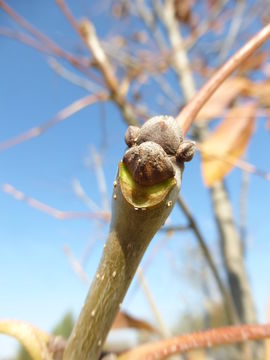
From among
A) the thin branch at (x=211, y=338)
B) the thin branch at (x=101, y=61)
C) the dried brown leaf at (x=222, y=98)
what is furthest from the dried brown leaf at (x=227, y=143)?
the thin branch at (x=211, y=338)

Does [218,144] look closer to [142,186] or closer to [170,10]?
[142,186]

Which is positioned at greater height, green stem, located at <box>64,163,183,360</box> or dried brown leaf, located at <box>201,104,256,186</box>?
dried brown leaf, located at <box>201,104,256,186</box>

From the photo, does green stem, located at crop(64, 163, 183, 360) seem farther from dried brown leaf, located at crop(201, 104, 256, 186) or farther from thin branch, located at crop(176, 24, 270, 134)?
dried brown leaf, located at crop(201, 104, 256, 186)

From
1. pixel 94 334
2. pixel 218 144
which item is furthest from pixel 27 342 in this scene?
pixel 218 144

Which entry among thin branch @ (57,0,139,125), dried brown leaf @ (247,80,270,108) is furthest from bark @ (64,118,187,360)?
dried brown leaf @ (247,80,270,108)

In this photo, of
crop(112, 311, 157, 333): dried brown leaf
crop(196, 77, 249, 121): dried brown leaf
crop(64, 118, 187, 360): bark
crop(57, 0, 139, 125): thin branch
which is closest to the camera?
crop(64, 118, 187, 360): bark

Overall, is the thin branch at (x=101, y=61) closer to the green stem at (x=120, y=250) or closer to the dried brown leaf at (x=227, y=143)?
the dried brown leaf at (x=227, y=143)

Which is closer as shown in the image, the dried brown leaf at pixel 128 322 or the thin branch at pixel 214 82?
the thin branch at pixel 214 82
